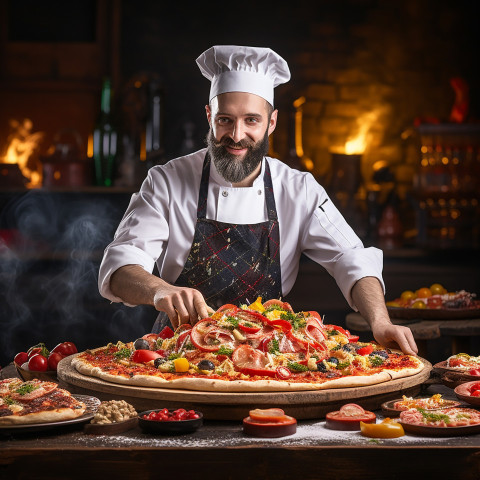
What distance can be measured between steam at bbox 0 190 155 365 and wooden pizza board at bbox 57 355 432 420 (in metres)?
3.70

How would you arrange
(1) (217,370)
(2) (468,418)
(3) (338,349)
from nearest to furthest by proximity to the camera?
(2) (468,418) < (1) (217,370) < (3) (338,349)

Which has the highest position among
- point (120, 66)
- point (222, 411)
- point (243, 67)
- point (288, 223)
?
point (120, 66)

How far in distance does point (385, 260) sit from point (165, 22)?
9.07ft

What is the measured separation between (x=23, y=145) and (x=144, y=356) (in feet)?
15.1

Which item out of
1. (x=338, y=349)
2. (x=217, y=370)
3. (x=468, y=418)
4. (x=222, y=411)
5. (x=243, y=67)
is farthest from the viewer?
(x=243, y=67)

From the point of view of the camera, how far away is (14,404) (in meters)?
2.10

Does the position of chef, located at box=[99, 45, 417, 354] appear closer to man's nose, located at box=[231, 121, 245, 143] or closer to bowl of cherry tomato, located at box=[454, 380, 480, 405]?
man's nose, located at box=[231, 121, 245, 143]

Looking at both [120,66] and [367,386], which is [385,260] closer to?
[120,66]

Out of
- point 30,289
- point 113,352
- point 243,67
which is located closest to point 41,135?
point 30,289

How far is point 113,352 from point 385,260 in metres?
3.90

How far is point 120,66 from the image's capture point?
22.8 feet

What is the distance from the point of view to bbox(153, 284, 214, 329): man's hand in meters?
2.58

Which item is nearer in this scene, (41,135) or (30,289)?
(30,289)

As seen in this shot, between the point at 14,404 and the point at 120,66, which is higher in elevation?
the point at 120,66
